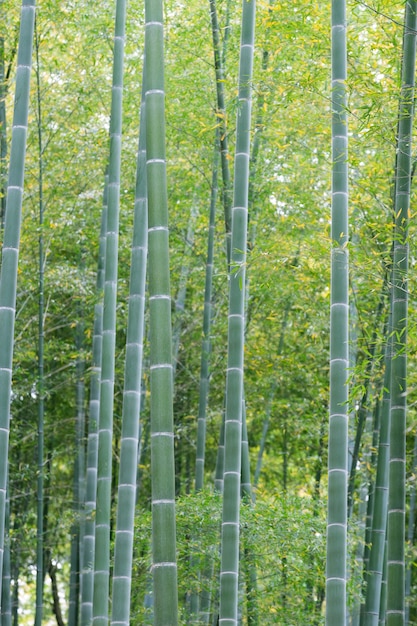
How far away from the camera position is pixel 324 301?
8.03 m

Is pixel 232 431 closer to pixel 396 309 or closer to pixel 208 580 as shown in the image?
pixel 396 309

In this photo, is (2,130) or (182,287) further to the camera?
(182,287)

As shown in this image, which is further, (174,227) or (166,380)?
(174,227)

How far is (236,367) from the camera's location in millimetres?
5227

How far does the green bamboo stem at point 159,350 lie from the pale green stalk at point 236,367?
135cm

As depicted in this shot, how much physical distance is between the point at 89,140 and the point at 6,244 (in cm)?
362

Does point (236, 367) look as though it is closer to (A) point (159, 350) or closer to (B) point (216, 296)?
(A) point (159, 350)

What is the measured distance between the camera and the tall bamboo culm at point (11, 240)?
5215mm

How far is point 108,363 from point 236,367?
3.13 feet

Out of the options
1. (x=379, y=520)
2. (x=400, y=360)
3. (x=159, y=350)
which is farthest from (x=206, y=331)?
(x=159, y=350)

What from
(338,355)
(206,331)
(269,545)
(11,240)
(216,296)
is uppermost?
(216,296)

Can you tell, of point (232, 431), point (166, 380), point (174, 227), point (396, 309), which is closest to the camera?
point (166, 380)

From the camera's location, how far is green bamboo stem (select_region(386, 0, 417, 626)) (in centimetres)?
396

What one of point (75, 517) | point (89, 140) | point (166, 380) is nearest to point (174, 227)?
point (89, 140)
